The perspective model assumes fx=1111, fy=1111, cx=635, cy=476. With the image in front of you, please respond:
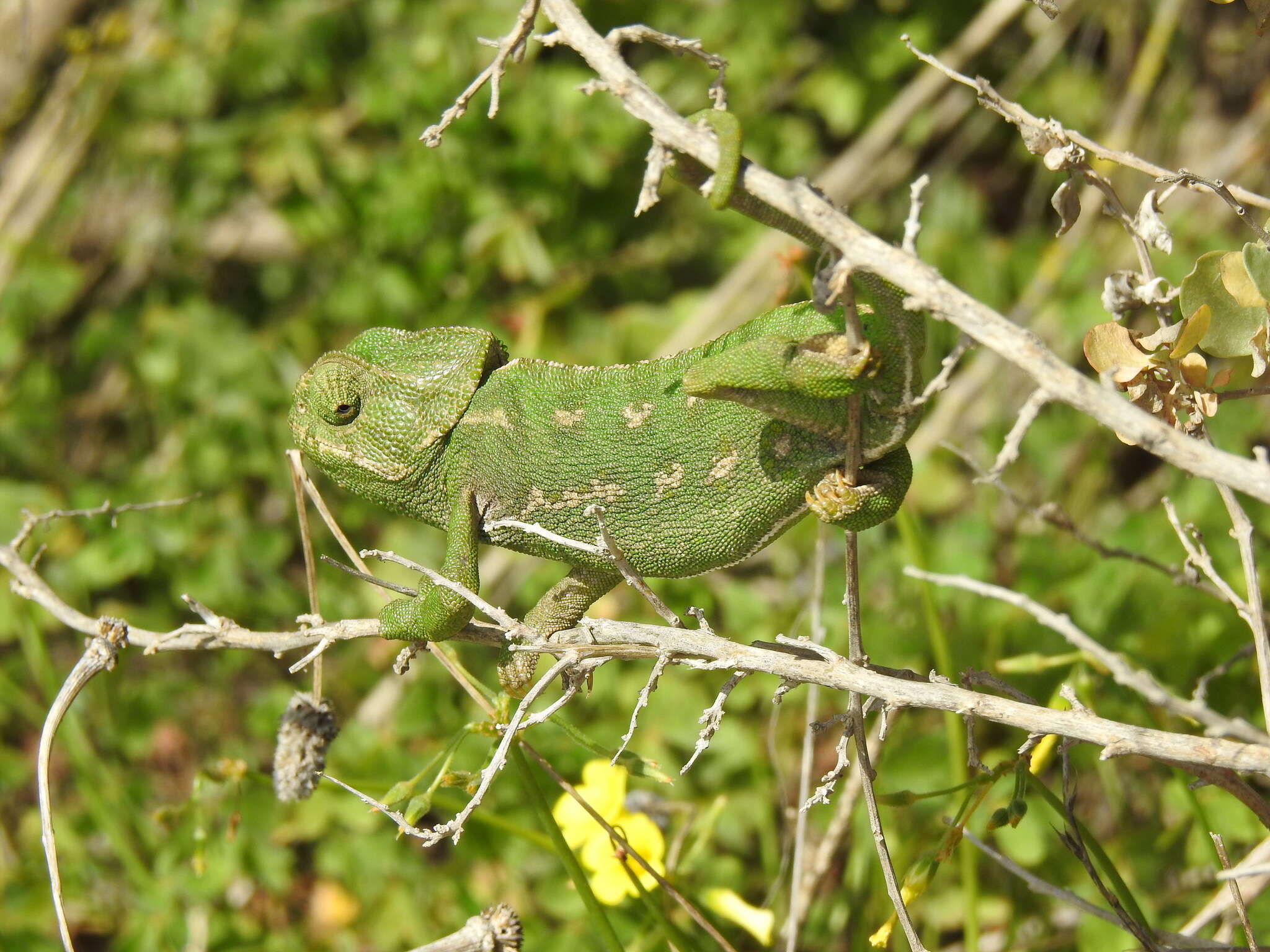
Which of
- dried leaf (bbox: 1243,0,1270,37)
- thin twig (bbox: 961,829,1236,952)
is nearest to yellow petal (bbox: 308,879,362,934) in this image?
thin twig (bbox: 961,829,1236,952)

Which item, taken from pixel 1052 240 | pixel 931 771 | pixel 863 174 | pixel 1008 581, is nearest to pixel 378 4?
pixel 863 174

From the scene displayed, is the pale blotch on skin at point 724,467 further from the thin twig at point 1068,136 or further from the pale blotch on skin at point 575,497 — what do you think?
the thin twig at point 1068,136

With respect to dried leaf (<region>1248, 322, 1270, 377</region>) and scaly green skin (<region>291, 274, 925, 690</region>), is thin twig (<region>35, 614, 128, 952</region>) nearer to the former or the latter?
scaly green skin (<region>291, 274, 925, 690</region>)

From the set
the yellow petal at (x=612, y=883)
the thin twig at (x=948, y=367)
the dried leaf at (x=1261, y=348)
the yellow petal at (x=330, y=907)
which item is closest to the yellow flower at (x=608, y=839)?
the yellow petal at (x=612, y=883)

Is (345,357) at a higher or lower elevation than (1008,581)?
higher

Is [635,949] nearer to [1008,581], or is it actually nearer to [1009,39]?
[1008,581]

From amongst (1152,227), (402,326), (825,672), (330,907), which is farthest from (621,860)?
(402,326)
